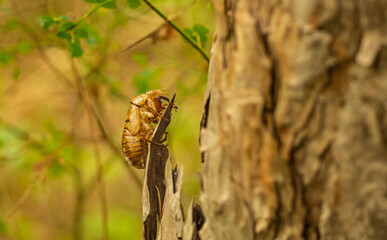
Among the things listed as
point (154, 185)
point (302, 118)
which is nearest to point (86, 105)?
point (154, 185)

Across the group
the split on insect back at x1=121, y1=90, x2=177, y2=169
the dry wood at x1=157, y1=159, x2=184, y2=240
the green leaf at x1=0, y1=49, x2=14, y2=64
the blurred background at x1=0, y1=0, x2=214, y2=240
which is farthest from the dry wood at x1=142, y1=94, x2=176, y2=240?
the green leaf at x1=0, y1=49, x2=14, y2=64

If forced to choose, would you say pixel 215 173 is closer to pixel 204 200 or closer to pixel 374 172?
pixel 204 200

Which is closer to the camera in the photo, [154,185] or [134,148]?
[154,185]

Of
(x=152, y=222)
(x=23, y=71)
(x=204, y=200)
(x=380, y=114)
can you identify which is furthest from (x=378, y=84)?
(x=23, y=71)

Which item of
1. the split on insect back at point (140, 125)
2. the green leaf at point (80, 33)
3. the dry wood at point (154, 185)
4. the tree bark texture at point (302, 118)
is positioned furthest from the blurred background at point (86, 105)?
the tree bark texture at point (302, 118)

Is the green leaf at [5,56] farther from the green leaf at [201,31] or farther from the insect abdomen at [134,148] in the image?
the green leaf at [201,31]

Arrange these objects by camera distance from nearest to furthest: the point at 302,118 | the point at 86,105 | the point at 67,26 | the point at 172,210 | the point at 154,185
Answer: the point at 302,118
the point at 172,210
the point at 154,185
the point at 67,26
the point at 86,105

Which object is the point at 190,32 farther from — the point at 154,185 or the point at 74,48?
the point at 154,185
